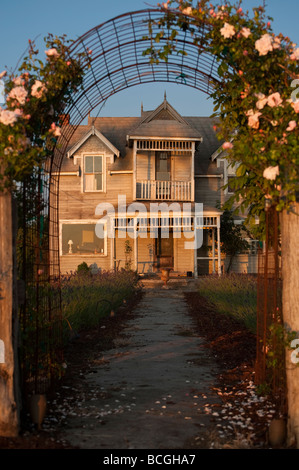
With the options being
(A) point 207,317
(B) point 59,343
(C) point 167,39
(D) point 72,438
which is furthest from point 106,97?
(A) point 207,317

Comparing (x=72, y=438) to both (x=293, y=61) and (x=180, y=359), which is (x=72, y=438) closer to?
(x=180, y=359)

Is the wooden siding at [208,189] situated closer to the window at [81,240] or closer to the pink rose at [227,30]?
the window at [81,240]

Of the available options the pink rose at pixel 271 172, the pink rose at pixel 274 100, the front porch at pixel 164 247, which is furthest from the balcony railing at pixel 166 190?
the pink rose at pixel 271 172

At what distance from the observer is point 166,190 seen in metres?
23.0

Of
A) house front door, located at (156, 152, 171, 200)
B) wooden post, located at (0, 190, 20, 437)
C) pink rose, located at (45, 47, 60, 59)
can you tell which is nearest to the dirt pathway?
wooden post, located at (0, 190, 20, 437)

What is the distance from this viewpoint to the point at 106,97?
6.70 m

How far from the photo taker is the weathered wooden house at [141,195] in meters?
22.9

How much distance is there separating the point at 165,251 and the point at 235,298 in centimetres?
1231

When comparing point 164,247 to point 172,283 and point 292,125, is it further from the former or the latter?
point 292,125

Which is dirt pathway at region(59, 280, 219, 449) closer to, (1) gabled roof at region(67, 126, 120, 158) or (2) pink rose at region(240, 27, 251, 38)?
(2) pink rose at region(240, 27, 251, 38)

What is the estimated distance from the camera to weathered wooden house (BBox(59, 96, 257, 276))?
75.1 feet

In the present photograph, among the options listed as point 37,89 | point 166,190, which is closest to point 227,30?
point 37,89

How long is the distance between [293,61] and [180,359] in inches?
174

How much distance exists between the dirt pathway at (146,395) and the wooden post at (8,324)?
1.69 ft
